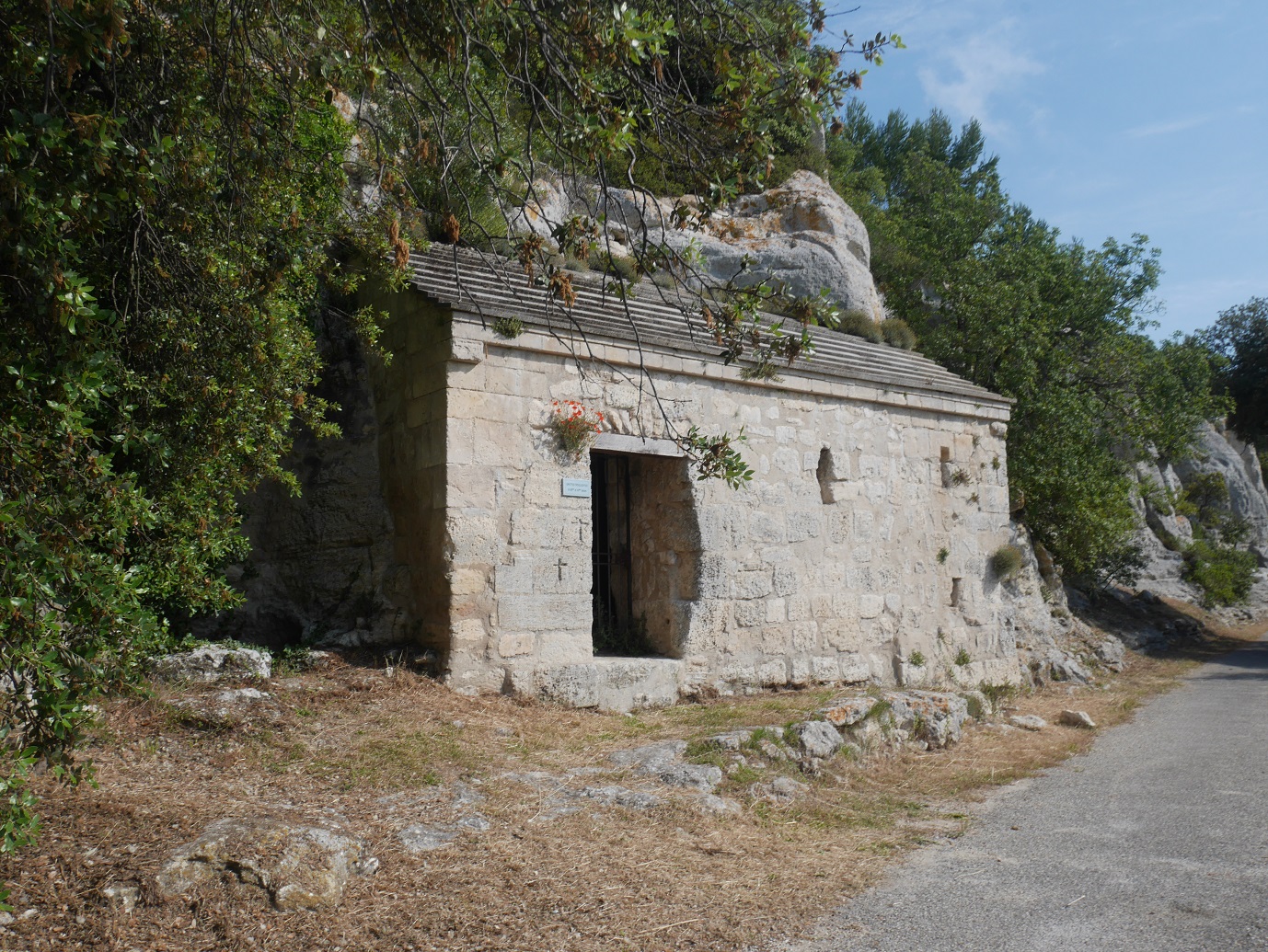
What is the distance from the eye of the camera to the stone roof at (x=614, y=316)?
7.29 metres

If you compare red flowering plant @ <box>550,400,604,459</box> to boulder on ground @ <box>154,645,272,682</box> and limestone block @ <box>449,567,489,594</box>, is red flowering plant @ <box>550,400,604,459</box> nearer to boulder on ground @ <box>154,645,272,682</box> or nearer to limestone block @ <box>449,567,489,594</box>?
limestone block @ <box>449,567,489,594</box>

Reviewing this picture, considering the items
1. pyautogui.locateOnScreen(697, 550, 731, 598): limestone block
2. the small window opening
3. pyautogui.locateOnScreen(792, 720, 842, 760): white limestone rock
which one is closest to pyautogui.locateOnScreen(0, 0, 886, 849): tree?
pyautogui.locateOnScreen(697, 550, 731, 598): limestone block

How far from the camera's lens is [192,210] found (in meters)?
4.92

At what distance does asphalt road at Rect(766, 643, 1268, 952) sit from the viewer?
12.0 ft

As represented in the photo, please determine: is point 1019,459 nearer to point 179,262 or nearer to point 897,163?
point 179,262

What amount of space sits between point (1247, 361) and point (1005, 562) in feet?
66.0

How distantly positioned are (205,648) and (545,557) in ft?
7.84

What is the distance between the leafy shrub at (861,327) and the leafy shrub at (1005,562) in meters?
3.33

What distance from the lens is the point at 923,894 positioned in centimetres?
415

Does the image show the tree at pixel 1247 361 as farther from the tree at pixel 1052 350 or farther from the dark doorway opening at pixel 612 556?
the dark doorway opening at pixel 612 556

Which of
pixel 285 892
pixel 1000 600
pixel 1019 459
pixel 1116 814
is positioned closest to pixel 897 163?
pixel 1019 459

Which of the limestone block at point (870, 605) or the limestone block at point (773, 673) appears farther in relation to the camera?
the limestone block at point (870, 605)

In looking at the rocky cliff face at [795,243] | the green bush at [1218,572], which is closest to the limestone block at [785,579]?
the rocky cliff face at [795,243]

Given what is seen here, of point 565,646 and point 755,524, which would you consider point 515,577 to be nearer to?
point 565,646
